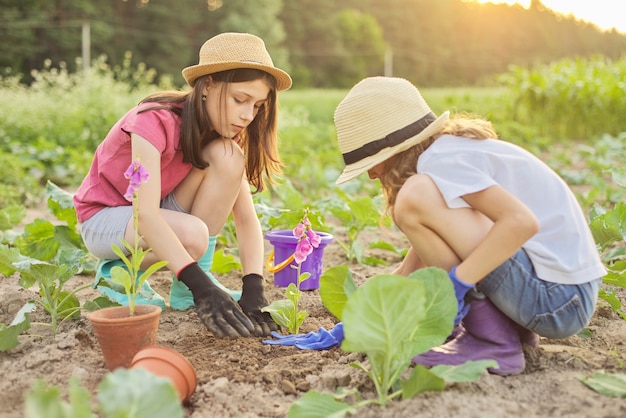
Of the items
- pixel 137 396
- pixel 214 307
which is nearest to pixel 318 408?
pixel 137 396

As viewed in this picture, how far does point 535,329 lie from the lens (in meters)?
1.78

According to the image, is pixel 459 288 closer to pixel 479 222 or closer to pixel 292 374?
pixel 479 222

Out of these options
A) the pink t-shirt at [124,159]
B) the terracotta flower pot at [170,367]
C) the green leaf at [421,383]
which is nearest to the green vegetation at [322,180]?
the green leaf at [421,383]

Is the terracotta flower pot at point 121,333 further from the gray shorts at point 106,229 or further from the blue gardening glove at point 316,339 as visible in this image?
the gray shorts at point 106,229

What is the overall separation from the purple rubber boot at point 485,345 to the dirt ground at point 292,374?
5cm

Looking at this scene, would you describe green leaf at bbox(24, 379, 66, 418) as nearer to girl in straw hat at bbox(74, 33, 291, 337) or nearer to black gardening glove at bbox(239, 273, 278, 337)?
girl in straw hat at bbox(74, 33, 291, 337)

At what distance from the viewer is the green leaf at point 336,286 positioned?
1.59 m

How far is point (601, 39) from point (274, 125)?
75.5 meters

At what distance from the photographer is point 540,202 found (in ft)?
5.78

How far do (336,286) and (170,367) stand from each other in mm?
465

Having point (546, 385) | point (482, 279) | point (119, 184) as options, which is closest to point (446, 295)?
point (482, 279)

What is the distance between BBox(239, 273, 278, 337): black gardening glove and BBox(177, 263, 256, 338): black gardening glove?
0.10 m

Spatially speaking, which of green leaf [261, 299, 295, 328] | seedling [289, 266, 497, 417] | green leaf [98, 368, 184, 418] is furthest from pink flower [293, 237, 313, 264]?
green leaf [98, 368, 184, 418]

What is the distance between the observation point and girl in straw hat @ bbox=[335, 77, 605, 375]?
167 centimetres
